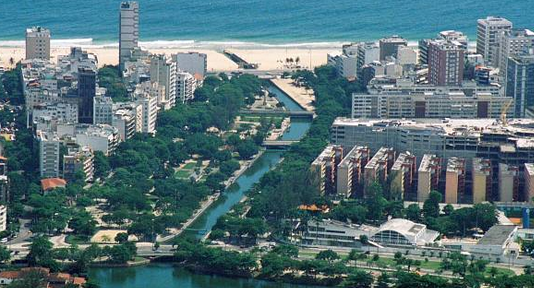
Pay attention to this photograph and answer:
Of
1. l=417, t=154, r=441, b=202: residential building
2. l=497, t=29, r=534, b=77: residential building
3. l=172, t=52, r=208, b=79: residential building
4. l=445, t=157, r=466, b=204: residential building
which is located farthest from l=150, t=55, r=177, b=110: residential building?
l=445, t=157, r=466, b=204: residential building

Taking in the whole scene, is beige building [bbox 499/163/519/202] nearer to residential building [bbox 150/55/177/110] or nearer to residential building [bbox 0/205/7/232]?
residential building [bbox 0/205/7/232]

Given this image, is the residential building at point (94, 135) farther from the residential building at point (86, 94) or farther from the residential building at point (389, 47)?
the residential building at point (389, 47)

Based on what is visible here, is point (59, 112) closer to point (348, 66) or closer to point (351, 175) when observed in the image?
point (351, 175)

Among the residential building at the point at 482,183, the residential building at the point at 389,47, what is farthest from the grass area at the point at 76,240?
the residential building at the point at 389,47

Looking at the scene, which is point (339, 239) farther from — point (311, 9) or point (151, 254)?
point (311, 9)

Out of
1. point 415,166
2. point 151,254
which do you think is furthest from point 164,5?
point 151,254

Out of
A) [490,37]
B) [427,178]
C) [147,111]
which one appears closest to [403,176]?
[427,178]

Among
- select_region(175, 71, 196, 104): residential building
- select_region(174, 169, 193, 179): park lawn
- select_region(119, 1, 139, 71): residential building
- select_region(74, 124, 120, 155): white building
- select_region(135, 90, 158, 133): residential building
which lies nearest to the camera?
select_region(174, 169, 193, 179): park lawn
